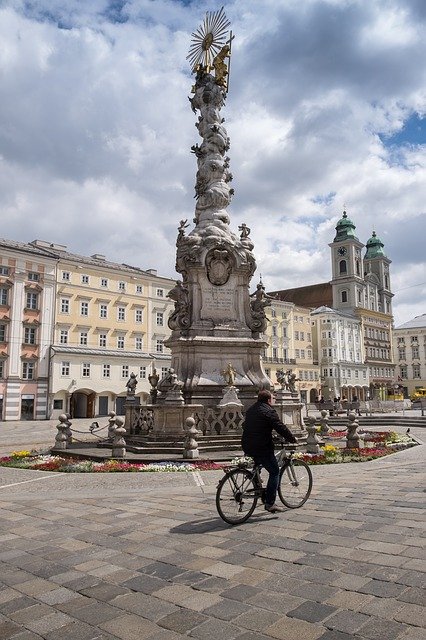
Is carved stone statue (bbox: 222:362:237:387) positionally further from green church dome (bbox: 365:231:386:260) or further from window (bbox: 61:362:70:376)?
green church dome (bbox: 365:231:386:260)

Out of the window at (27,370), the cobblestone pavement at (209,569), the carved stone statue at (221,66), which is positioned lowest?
the cobblestone pavement at (209,569)

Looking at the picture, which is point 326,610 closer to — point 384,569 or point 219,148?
point 384,569

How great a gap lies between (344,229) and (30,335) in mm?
65140

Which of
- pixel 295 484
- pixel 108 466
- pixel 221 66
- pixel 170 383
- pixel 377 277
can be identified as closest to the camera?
pixel 295 484

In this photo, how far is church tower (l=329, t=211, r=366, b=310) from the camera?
9150cm

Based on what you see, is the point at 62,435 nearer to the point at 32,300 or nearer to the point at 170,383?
the point at 170,383

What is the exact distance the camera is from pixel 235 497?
700 centimetres

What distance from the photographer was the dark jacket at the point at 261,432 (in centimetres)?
709

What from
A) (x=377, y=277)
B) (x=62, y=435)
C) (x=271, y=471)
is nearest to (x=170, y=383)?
(x=62, y=435)

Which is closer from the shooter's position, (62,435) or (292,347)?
(62,435)

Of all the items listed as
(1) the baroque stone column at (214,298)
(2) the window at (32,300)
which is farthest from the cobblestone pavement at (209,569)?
(2) the window at (32,300)

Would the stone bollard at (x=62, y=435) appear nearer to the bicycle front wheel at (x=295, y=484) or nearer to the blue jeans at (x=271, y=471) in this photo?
the bicycle front wheel at (x=295, y=484)

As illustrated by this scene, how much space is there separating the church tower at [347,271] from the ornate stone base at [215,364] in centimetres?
7572

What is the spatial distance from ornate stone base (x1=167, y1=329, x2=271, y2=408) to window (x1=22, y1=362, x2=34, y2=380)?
32.5 metres
